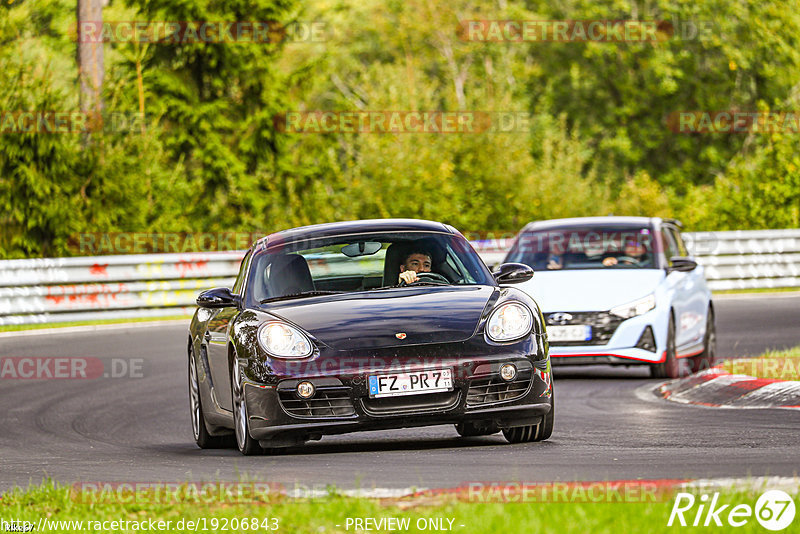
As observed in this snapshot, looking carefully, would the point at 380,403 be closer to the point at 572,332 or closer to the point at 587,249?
the point at 572,332

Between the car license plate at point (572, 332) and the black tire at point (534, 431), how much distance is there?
4885mm

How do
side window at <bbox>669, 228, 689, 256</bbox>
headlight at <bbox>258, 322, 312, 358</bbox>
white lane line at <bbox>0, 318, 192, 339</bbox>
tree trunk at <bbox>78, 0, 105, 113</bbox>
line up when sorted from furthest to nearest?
1. tree trunk at <bbox>78, 0, 105, 113</bbox>
2. white lane line at <bbox>0, 318, 192, 339</bbox>
3. side window at <bbox>669, 228, 689, 256</bbox>
4. headlight at <bbox>258, 322, 312, 358</bbox>

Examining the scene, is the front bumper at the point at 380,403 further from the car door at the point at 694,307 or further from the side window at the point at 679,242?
the side window at the point at 679,242

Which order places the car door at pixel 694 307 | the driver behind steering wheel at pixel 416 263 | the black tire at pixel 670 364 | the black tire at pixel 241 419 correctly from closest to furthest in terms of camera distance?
the black tire at pixel 241 419 → the driver behind steering wheel at pixel 416 263 → the black tire at pixel 670 364 → the car door at pixel 694 307

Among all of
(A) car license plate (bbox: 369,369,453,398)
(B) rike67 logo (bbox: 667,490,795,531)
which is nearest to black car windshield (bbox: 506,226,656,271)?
(A) car license plate (bbox: 369,369,453,398)

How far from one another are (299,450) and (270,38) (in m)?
25.6

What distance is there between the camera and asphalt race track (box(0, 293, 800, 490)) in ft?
25.1

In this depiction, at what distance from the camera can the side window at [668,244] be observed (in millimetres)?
15807

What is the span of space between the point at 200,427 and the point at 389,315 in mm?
2329

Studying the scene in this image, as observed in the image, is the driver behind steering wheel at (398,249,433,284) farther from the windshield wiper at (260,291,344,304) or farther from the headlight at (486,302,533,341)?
the headlight at (486,302,533,341)

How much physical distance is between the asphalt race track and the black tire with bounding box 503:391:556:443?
0.07m

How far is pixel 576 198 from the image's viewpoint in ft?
109

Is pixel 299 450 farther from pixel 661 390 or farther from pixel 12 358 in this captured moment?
pixel 12 358

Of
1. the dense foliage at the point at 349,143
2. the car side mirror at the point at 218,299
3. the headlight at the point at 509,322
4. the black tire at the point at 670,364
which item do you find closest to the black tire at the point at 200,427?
the car side mirror at the point at 218,299
